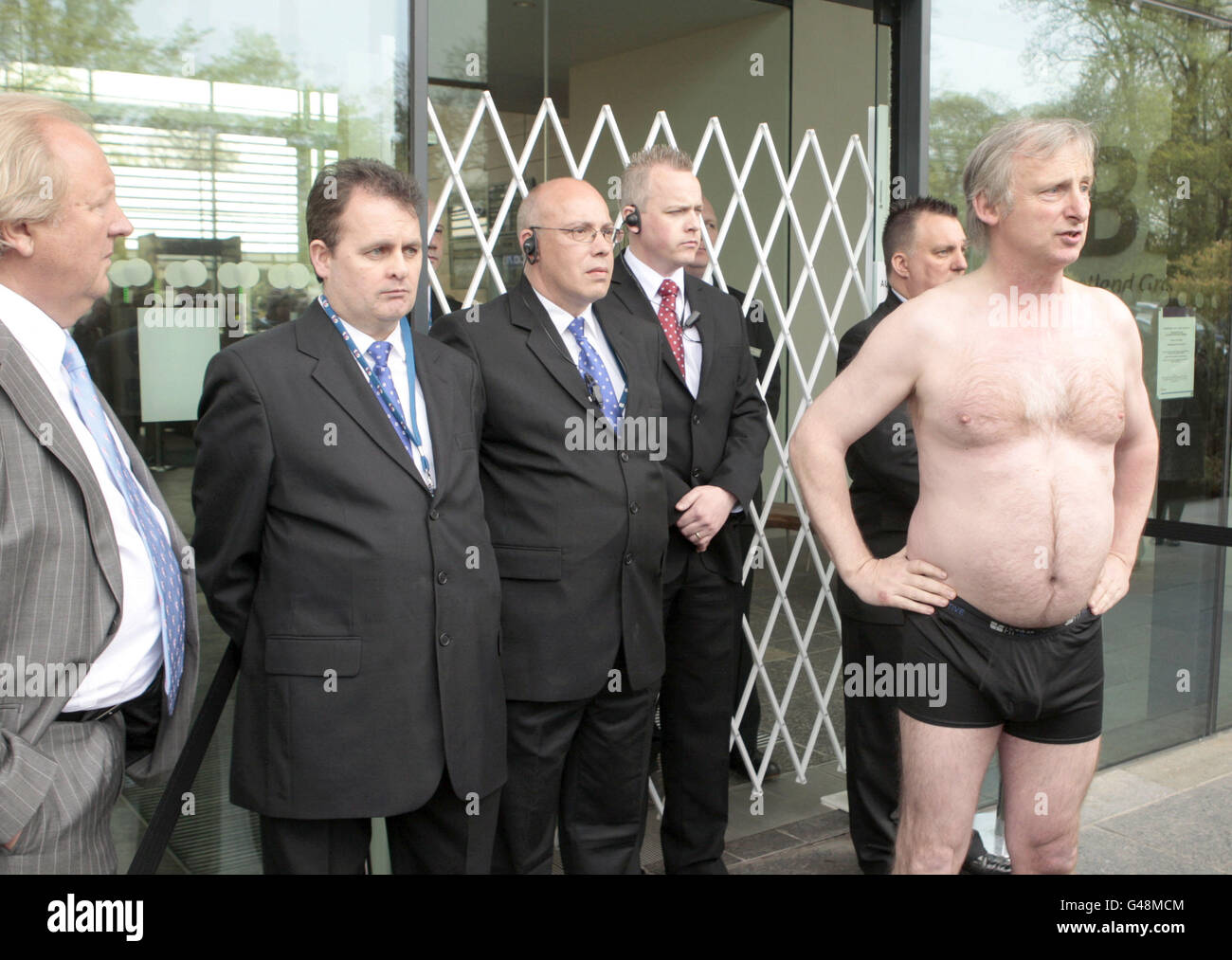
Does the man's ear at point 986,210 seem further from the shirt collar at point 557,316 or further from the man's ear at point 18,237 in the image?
the man's ear at point 18,237

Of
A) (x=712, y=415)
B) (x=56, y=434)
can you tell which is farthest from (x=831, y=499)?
(x=56, y=434)

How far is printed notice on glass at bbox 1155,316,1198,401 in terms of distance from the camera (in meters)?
4.34

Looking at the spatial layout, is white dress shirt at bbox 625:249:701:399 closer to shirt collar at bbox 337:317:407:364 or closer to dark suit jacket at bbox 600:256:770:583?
dark suit jacket at bbox 600:256:770:583

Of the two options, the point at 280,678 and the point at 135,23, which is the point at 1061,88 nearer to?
the point at 135,23

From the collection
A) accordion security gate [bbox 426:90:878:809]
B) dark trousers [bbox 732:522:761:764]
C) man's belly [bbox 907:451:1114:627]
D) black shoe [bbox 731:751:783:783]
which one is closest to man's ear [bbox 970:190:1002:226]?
man's belly [bbox 907:451:1114:627]

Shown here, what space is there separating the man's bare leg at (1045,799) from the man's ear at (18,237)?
1876 millimetres

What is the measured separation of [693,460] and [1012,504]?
95 cm

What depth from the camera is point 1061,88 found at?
4.19 metres

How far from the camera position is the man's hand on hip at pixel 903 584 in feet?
7.07

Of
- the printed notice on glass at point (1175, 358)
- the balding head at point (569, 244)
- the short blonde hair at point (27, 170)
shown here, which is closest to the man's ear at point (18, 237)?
the short blonde hair at point (27, 170)

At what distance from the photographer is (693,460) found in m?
2.89

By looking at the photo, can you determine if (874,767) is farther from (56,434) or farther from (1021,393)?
(56,434)

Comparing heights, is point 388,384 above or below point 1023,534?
above

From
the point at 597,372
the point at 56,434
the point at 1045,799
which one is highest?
the point at 597,372
